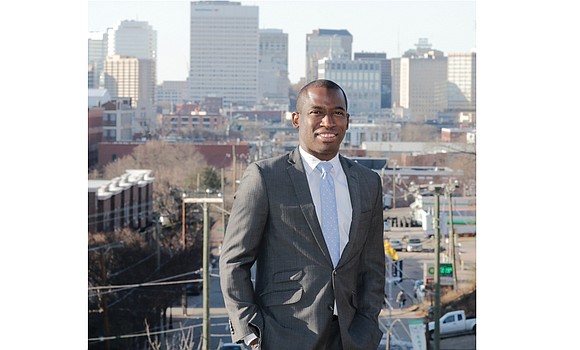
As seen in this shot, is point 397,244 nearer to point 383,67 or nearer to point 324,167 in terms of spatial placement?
point 324,167

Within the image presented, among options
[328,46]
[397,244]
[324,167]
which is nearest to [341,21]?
[328,46]

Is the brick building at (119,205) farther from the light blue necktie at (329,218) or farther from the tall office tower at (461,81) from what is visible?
the tall office tower at (461,81)

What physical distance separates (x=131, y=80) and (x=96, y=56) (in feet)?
12.6

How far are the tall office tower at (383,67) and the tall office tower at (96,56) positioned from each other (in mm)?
12129

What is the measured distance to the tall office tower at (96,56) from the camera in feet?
148

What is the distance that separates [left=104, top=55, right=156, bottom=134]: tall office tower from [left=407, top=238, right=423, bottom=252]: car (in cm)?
2237

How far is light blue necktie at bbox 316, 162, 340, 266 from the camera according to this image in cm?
148

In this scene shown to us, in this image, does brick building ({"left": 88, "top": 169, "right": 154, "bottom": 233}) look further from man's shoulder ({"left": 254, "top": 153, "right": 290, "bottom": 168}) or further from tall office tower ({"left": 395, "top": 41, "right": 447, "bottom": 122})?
tall office tower ({"left": 395, "top": 41, "right": 447, "bottom": 122})

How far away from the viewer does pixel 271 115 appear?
4459cm

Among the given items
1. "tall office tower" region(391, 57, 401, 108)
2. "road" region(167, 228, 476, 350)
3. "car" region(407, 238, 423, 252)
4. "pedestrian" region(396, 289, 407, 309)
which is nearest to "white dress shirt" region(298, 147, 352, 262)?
"road" region(167, 228, 476, 350)

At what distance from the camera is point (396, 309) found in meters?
16.1
